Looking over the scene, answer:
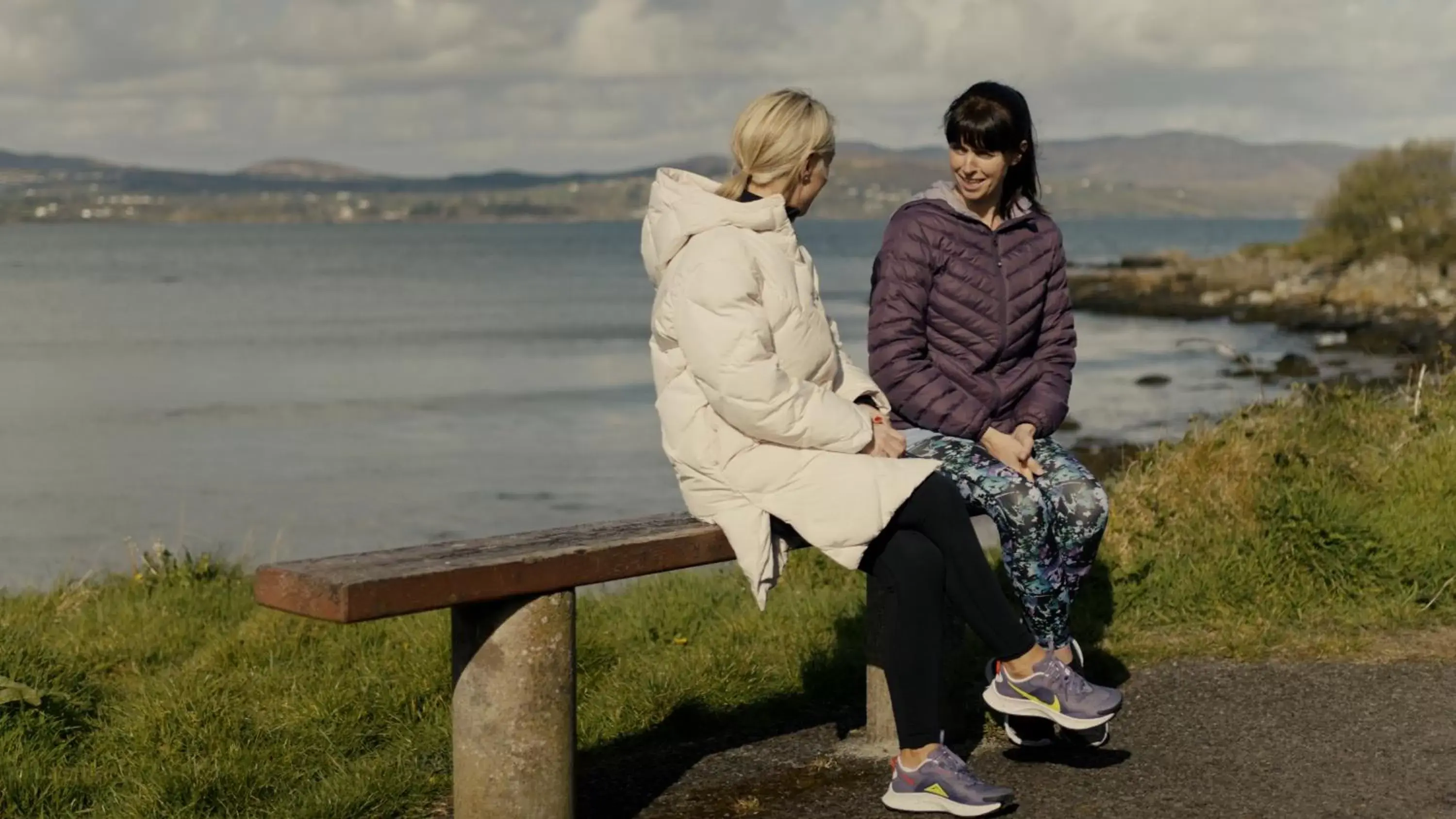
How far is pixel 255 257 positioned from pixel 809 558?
306 ft

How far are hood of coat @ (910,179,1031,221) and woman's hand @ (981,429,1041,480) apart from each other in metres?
0.67

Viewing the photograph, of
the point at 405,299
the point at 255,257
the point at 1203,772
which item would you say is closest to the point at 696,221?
the point at 1203,772

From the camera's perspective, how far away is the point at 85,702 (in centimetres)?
517

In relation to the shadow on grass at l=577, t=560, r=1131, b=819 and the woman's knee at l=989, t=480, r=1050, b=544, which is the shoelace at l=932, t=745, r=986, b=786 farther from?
the woman's knee at l=989, t=480, r=1050, b=544

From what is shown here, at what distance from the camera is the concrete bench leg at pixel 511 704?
381cm

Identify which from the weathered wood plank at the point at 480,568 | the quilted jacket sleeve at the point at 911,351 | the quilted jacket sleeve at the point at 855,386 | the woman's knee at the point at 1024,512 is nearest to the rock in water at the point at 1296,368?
the quilted jacket sleeve at the point at 911,351

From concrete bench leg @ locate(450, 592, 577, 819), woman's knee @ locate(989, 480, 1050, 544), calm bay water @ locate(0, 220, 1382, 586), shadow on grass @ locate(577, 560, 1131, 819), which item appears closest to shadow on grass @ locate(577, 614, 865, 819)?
shadow on grass @ locate(577, 560, 1131, 819)

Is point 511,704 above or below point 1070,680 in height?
above

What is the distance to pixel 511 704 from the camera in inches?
151

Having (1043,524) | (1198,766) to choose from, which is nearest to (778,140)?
(1043,524)

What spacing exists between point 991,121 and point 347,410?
61.1 feet

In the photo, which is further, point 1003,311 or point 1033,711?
point 1003,311

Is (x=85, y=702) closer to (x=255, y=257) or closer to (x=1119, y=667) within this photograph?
(x=1119, y=667)

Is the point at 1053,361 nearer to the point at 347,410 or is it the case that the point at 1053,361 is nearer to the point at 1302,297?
the point at 347,410
